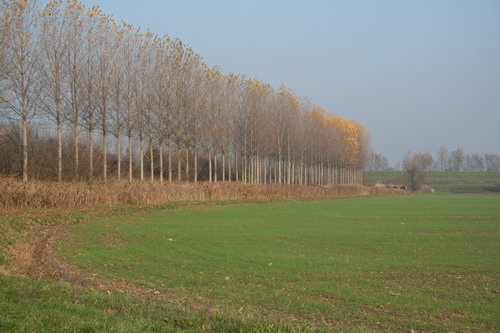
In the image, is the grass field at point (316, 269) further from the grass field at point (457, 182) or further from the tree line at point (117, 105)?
the grass field at point (457, 182)

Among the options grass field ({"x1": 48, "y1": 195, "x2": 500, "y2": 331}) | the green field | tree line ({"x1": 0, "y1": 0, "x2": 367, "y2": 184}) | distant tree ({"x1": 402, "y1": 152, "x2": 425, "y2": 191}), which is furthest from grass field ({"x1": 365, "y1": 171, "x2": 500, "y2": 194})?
the green field

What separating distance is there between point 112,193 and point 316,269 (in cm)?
2159

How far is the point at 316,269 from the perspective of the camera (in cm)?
1220

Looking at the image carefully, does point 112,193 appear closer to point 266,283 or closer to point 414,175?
point 266,283

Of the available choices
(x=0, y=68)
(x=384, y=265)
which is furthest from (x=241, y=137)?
(x=384, y=265)

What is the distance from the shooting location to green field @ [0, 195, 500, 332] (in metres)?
6.71

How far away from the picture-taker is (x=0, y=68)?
82.0 feet

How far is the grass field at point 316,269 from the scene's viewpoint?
27.5 feet

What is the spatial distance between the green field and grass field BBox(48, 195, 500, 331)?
0.03 m

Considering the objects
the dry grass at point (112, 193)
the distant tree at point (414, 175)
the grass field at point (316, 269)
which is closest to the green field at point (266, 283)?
the grass field at point (316, 269)

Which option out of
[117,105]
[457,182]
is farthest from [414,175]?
[117,105]

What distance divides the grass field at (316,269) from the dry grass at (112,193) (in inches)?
223

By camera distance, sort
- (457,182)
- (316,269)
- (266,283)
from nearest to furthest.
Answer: (266,283) < (316,269) < (457,182)

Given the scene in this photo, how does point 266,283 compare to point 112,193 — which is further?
point 112,193
